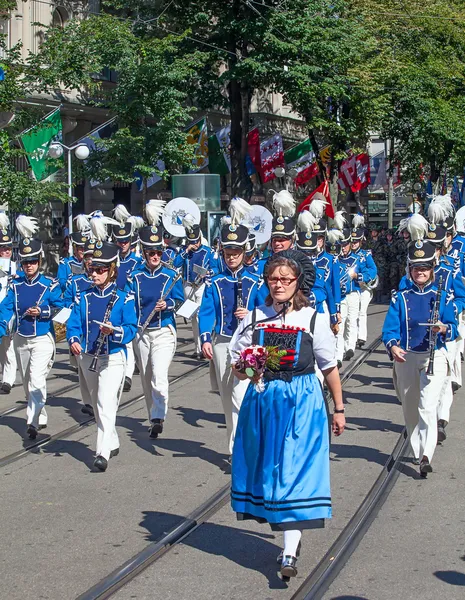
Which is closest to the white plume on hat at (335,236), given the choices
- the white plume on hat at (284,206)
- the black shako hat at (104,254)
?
the white plume on hat at (284,206)

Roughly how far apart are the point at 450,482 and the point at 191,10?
2329cm

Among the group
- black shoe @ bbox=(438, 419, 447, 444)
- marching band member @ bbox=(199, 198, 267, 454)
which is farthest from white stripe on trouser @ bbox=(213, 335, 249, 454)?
black shoe @ bbox=(438, 419, 447, 444)

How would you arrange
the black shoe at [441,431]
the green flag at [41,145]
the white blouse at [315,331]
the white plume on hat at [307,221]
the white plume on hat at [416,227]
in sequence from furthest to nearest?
the green flag at [41,145] → the white plume on hat at [307,221] → the black shoe at [441,431] → the white plume on hat at [416,227] → the white blouse at [315,331]

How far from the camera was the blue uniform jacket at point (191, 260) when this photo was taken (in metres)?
17.5

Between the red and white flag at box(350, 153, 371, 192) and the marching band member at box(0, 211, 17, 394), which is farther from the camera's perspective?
the red and white flag at box(350, 153, 371, 192)

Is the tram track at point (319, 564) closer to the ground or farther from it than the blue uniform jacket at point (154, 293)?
closer to the ground

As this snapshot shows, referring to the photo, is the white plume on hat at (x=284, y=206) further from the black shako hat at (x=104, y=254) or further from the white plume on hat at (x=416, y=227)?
the black shako hat at (x=104, y=254)

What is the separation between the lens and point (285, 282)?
657cm

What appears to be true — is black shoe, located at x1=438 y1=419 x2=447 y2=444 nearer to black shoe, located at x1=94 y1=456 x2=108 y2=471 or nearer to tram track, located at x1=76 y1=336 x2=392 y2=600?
tram track, located at x1=76 y1=336 x2=392 y2=600

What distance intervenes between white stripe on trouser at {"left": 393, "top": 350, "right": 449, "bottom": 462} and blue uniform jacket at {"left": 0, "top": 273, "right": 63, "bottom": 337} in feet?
12.4

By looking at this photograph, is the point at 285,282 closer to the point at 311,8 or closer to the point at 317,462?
the point at 317,462

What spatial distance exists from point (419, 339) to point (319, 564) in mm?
3329

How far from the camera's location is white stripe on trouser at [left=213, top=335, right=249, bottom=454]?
368 inches

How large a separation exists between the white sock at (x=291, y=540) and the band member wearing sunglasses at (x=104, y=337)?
3.22m
